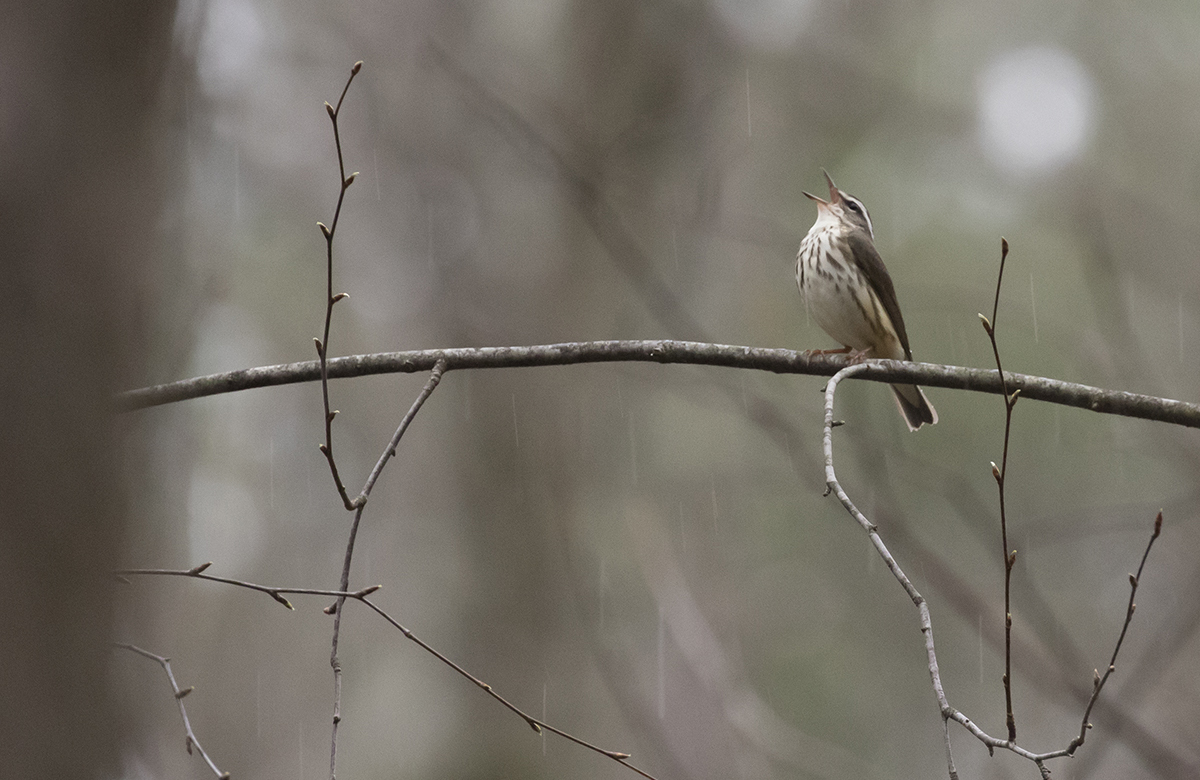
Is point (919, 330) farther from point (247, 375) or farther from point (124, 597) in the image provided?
point (124, 597)

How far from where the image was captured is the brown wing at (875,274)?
595 cm

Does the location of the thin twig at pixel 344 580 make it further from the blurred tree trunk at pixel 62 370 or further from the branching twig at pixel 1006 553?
the branching twig at pixel 1006 553

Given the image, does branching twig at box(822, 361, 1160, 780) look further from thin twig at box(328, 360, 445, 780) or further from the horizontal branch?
thin twig at box(328, 360, 445, 780)

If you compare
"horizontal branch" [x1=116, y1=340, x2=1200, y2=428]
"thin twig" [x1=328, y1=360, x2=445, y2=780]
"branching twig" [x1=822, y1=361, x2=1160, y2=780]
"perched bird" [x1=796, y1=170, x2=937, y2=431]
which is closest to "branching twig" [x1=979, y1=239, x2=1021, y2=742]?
"branching twig" [x1=822, y1=361, x2=1160, y2=780]

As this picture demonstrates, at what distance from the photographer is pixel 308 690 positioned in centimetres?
2016

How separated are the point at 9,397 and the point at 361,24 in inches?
470

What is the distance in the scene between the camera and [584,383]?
998 centimetres

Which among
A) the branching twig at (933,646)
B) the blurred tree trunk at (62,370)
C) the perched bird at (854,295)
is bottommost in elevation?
the branching twig at (933,646)

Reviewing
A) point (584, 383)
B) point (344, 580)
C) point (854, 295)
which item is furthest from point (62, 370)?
point (584, 383)

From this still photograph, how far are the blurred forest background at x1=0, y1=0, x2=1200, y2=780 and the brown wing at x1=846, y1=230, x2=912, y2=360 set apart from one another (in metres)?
0.64

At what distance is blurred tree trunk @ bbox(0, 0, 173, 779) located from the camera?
51.5 inches

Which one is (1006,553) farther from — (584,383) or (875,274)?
(584,383)

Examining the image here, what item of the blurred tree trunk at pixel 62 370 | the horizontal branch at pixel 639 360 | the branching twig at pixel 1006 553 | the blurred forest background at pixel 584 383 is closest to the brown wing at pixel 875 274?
the blurred forest background at pixel 584 383

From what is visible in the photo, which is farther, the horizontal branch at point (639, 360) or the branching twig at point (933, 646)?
the horizontal branch at point (639, 360)
